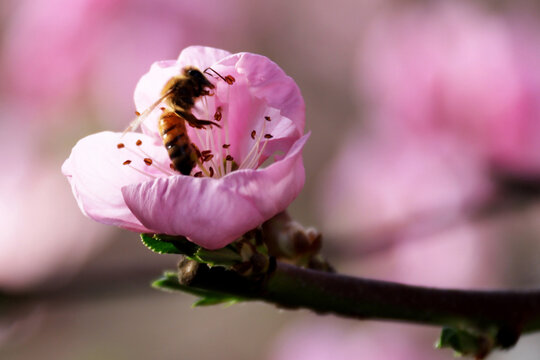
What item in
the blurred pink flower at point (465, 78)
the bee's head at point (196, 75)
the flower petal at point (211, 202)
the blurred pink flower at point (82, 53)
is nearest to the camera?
the flower petal at point (211, 202)

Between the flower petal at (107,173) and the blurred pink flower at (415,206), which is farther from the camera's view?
the blurred pink flower at (415,206)

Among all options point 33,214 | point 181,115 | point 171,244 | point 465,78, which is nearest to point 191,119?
point 181,115

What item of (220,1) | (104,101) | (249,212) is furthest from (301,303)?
(220,1)

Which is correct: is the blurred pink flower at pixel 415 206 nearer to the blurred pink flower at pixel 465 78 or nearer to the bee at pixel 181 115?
the blurred pink flower at pixel 465 78

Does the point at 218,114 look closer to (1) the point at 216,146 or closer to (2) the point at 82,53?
(1) the point at 216,146

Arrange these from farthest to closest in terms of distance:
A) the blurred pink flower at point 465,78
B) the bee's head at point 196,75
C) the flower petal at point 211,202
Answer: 1. the blurred pink flower at point 465,78
2. the bee's head at point 196,75
3. the flower petal at point 211,202

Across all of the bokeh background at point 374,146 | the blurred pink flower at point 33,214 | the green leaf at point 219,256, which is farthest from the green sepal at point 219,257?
the blurred pink flower at point 33,214
